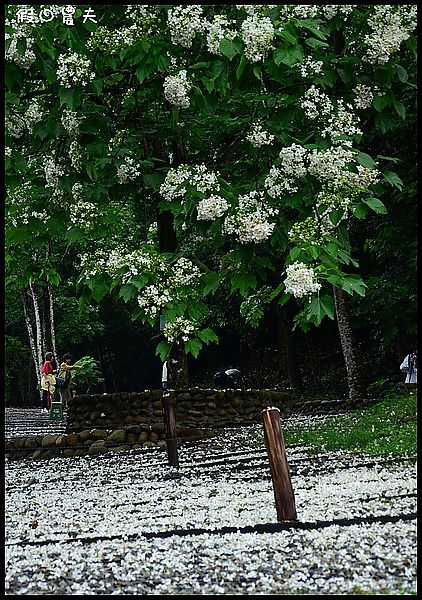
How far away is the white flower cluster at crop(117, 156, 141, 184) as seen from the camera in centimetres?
639

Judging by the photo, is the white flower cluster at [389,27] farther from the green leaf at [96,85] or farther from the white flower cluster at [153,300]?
the white flower cluster at [153,300]

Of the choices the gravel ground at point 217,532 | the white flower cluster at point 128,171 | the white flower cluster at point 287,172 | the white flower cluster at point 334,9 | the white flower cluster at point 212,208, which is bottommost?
the gravel ground at point 217,532

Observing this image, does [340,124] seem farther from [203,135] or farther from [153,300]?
[203,135]

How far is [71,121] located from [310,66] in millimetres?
1903

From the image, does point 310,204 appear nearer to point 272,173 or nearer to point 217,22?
point 272,173

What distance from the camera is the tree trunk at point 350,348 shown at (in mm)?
14578

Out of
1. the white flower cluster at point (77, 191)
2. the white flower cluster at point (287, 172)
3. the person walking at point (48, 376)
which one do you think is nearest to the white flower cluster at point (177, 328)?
the white flower cluster at point (287, 172)

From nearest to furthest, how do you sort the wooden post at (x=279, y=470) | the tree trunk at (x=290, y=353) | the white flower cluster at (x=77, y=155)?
the wooden post at (x=279, y=470)
the white flower cluster at (x=77, y=155)
the tree trunk at (x=290, y=353)

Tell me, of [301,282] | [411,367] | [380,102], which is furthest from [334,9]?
[411,367]

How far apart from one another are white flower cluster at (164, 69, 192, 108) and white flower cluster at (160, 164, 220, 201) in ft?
1.84

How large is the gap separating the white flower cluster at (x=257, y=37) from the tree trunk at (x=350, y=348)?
951cm

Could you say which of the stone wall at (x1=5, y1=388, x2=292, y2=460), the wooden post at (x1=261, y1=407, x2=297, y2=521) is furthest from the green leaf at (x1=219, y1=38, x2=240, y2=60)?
the stone wall at (x1=5, y1=388, x2=292, y2=460)

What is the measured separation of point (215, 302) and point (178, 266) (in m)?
13.6

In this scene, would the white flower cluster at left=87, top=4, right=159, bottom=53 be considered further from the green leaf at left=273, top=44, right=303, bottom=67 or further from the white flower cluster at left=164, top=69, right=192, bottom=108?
the green leaf at left=273, top=44, right=303, bottom=67
